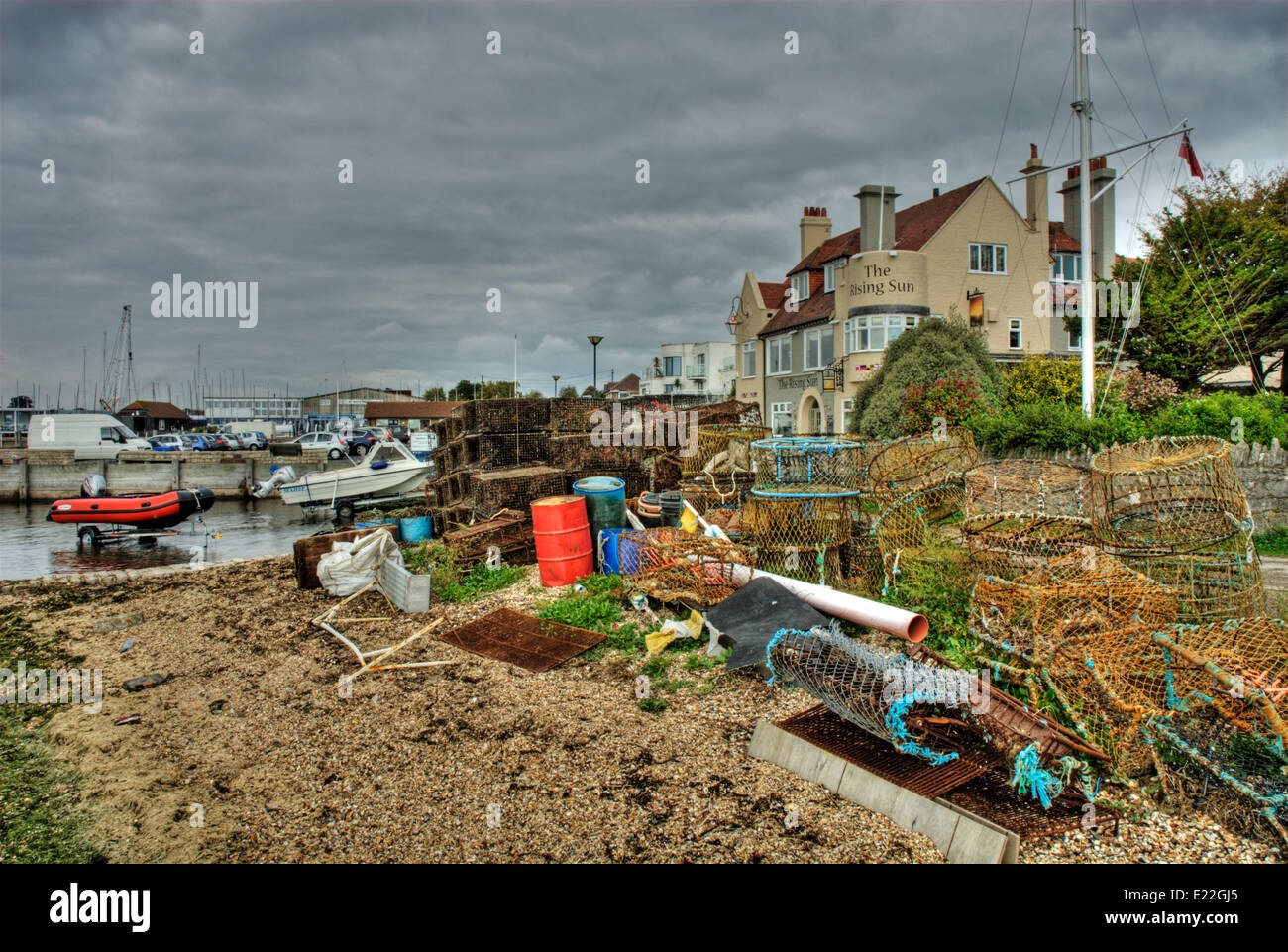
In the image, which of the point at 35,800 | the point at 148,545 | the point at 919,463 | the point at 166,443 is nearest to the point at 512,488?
the point at 919,463

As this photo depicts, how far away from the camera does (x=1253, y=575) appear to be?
5406 mm

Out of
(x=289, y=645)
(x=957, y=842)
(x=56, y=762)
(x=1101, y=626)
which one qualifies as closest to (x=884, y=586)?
(x=1101, y=626)

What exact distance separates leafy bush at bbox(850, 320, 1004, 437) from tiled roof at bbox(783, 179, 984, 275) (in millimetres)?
9239

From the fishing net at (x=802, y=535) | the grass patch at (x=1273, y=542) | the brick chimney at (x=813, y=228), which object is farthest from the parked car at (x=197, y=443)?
the grass patch at (x=1273, y=542)

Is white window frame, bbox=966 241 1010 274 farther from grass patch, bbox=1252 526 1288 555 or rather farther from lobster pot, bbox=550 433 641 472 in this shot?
lobster pot, bbox=550 433 641 472

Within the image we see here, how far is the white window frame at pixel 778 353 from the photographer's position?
31.9m

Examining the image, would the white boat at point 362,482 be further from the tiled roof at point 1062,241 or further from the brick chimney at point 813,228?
the tiled roof at point 1062,241

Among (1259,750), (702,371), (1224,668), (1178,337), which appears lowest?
(1259,750)

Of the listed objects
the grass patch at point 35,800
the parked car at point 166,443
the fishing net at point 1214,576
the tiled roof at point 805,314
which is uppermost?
the tiled roof at point 805,314

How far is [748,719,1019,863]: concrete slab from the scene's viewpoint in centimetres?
344

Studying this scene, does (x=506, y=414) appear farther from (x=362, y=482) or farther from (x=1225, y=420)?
(x=362, y=482)

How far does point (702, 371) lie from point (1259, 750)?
6685 cm

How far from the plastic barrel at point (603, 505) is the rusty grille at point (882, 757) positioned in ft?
18.4

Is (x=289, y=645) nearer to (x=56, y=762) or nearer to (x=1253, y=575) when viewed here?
(x=56, y=762)
